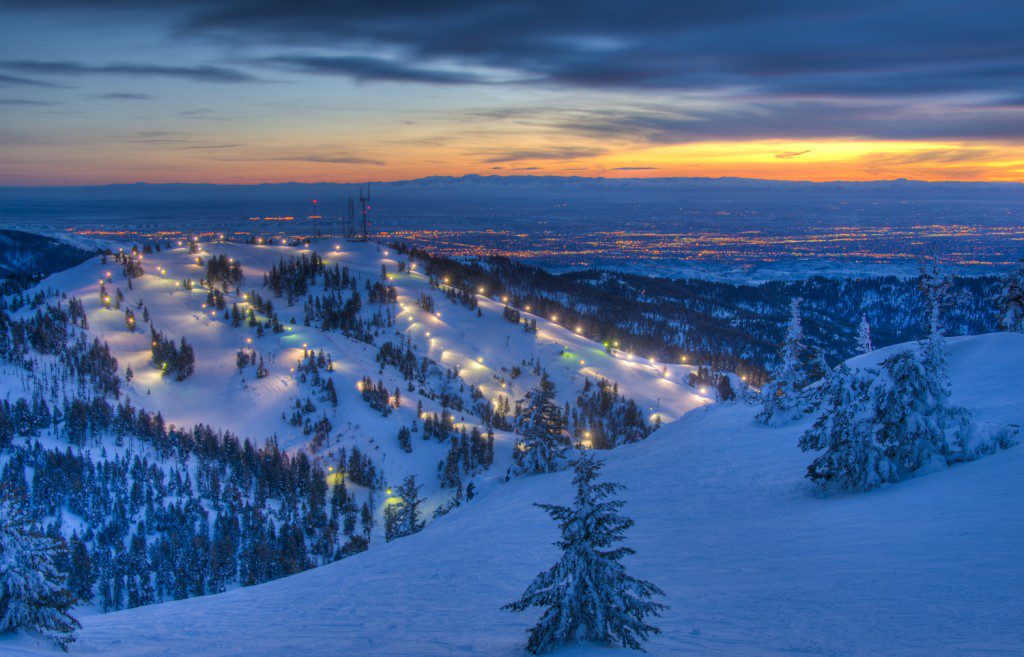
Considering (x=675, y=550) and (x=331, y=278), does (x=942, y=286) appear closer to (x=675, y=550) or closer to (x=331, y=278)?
(x=675, y=550)

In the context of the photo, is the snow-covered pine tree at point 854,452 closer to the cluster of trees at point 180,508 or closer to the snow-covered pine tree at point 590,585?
the snow-covered pine tree at point 590,585

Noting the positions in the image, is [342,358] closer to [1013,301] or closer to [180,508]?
[180,508]

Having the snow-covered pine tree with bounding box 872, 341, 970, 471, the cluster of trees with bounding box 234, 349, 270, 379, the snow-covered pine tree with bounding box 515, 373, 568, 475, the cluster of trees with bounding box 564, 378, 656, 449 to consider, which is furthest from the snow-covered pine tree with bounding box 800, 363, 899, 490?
the cluster of trees with bounding box 234, 349, 270, 379

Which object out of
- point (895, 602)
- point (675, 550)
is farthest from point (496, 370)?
point (895, 602)

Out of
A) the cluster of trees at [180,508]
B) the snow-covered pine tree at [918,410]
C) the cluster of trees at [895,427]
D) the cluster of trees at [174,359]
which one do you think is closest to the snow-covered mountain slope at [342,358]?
the cluster of trees at [174,359]

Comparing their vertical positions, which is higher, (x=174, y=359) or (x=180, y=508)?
(x=174, y=359)

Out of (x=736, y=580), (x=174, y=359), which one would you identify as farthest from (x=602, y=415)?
(x=736, y=580)

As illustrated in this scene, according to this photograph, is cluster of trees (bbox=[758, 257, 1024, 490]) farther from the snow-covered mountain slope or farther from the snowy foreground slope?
the snow-covered mountain slope
